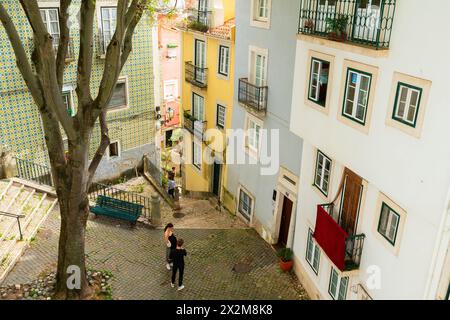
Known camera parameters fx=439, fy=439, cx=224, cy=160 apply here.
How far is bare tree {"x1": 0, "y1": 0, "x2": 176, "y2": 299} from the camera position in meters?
9.38

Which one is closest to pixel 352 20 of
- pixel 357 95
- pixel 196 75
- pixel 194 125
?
pixel 357 95

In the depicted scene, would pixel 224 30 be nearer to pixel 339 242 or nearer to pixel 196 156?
pixel 196 156

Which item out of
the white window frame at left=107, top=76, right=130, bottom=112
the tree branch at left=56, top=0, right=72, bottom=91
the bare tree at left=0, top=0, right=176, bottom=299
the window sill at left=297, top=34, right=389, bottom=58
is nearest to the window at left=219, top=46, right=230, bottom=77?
the white window frame at left=107, top=76, right=130, bottom=112

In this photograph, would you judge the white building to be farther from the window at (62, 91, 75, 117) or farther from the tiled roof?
the window at (62, 91, 75, 117)

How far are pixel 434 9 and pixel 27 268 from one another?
12588 mm

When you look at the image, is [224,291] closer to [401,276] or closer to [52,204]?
[401,276]

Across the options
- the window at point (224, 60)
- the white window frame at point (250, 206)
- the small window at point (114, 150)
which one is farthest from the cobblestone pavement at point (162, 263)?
the window at point (224, 60)

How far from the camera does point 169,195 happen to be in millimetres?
21016

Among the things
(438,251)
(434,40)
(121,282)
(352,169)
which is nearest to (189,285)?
(121,282)

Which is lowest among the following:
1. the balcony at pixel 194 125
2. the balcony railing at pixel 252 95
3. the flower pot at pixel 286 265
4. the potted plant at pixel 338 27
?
the flower pot at pixel 286 265

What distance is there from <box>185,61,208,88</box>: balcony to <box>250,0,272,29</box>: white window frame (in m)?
4.83

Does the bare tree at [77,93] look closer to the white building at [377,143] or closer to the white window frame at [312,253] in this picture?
the white building at [377,143]

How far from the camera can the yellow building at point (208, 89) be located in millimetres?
19595

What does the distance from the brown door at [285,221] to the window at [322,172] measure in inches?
105
